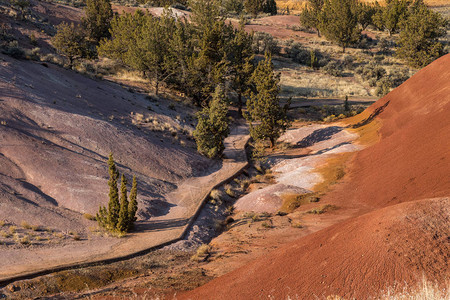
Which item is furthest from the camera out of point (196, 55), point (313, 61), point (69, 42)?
point (313, 61)

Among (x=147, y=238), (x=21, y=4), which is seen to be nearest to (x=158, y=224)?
(x=147, y=238)

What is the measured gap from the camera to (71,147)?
2434cm

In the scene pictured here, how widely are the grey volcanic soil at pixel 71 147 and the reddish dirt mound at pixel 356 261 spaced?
10.2 metres

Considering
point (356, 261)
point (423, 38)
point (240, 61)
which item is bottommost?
point (356, 261)

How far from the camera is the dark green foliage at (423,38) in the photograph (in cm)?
5756

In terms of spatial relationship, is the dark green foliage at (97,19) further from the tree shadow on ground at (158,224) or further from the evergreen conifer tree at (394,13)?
the evergreen conifer tree at (394,13)

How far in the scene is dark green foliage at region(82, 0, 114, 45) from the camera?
6012 centimetres

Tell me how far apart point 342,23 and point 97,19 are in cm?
4461

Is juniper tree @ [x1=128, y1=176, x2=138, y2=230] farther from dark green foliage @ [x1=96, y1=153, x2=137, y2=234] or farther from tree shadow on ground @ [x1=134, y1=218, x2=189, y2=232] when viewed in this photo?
tree shadow on ground @ [x1=134, y1=218, x2=189, y2=232]

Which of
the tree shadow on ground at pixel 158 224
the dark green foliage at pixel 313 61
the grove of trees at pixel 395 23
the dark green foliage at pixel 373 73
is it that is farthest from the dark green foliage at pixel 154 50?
the grove of trees at pixel 395 23

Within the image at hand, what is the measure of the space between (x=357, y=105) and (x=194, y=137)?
82.9 feet

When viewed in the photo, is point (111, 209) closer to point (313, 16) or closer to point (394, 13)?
point (394, 13)

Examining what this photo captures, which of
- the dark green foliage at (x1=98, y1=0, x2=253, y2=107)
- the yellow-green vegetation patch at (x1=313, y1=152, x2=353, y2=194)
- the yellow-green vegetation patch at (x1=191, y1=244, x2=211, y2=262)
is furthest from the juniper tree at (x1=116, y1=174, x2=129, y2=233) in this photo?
the dark green foliage at (x1=98, y1=0, x2=253, y2=107)

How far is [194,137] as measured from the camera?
3216cm
